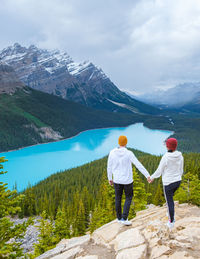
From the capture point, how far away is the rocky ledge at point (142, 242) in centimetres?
635

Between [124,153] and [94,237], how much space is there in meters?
4.17

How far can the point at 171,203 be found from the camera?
25.2 ft

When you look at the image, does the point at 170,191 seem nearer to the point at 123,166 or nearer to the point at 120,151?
the point at 123,166

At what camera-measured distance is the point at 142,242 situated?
280 inches

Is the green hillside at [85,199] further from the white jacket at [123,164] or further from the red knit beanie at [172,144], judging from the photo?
the white jacket at [123,164]

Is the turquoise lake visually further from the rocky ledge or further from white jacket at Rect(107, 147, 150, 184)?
white jacket at Rect(107, 147, 150, 184)

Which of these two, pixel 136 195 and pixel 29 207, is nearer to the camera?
pixel 136 195

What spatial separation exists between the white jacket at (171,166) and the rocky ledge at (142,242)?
194 centimetres

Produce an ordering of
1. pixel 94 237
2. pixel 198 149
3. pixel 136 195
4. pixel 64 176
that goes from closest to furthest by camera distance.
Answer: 1. pixel 94 237
2. pixel 136 195
3. pixel 64 176
4. pixel 198 149

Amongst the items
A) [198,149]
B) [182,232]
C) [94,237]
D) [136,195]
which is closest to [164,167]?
[182,232]

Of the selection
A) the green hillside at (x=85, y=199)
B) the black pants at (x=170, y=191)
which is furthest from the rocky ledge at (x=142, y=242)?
the green hillside at (x=85, y=199)

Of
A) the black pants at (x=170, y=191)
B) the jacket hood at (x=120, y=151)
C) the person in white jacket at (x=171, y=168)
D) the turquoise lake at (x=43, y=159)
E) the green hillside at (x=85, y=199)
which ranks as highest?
the jacket hood at (x=120, y=151)

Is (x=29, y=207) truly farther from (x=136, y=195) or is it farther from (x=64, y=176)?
(x=136, y=195)

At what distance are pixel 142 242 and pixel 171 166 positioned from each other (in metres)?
3.00
